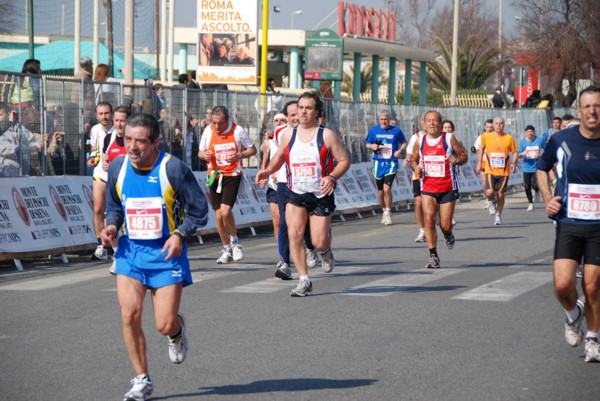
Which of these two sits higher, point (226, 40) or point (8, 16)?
point (8, 16)

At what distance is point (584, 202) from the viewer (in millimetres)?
8453

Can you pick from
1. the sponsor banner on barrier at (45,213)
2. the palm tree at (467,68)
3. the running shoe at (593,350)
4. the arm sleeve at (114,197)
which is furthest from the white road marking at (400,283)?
the palm tree at (467,68)

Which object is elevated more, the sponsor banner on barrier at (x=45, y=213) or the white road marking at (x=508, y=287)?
the sponsor banner on barrier at (x=45, y=213)

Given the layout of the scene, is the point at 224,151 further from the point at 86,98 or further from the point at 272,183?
the point at 86,98

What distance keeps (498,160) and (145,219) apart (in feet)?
54.0

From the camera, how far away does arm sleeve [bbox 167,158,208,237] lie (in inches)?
289

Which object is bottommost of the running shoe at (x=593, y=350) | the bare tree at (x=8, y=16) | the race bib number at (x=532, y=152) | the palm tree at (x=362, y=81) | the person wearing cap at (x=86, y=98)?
the running shoe at (x=593, y=350)

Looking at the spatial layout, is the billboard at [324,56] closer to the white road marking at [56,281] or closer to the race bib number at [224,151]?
the race bib number at [224,151]

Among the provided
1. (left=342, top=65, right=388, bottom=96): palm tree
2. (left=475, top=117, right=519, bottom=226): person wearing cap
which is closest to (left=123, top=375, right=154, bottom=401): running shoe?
(left=475, top=117, right=519, bottom=226): person wearing cap

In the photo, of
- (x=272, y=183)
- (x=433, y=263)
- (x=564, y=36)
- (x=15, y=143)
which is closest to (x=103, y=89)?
(x=15, y=143)

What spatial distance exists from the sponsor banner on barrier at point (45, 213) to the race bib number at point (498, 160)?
896 centimetres

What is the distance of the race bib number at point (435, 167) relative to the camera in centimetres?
1491

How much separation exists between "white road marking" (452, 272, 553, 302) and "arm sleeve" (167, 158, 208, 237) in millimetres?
5023

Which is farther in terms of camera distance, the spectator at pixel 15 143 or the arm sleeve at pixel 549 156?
the spectator at pixel 15 143
